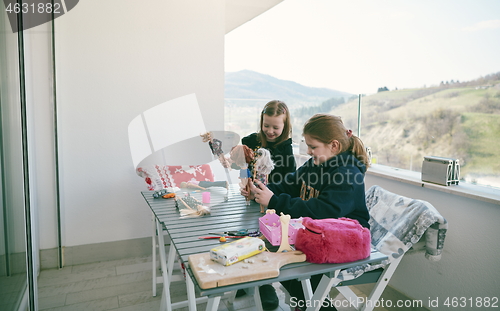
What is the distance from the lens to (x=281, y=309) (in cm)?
228

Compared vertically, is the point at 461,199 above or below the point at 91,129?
below

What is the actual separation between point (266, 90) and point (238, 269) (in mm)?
5114

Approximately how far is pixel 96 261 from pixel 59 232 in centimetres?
41

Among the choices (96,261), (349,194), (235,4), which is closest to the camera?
(349,194)

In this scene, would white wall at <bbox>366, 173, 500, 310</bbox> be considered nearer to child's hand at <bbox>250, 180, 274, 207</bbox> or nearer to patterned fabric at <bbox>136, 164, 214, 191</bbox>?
child's hand at <bbox>250, 180, 274, 207</bbox>

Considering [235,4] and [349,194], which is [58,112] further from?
[235,4]

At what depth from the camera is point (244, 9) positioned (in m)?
4.66

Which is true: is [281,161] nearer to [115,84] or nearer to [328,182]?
[328,182]

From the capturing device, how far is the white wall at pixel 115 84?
283 cm

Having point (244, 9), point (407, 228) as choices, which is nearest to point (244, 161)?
point (407, 228)

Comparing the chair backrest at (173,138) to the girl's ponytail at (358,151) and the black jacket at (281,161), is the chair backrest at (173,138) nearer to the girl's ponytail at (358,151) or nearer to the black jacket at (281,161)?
the black jacket at (281,161)

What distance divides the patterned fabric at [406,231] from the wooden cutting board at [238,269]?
509 millimetres

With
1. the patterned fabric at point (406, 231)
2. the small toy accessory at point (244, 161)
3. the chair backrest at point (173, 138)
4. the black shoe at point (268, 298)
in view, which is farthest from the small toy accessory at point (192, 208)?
the chair backrest at point (173, 138)

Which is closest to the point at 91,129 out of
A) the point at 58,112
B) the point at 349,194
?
the point at 58,112
